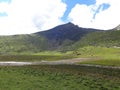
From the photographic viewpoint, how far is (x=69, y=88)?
45.2 metres

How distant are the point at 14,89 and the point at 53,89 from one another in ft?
19.2

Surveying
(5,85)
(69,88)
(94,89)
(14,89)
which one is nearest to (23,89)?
(14,89)

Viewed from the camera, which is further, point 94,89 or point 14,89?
point 94,89

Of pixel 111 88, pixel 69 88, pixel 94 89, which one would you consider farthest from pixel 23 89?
pixel 111 88

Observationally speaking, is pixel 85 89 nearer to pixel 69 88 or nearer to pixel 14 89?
pixel 69 88

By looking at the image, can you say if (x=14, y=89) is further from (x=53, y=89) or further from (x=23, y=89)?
(x=53, y=89)

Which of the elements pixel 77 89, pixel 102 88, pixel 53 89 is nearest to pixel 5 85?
pixel 53 89

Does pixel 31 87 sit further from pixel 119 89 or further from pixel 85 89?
pixel 119 89

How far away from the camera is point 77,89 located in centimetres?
4450

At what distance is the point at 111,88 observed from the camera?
46281 millimetres

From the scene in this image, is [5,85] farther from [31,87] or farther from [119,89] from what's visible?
[119,89]

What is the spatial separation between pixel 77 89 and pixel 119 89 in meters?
6.67

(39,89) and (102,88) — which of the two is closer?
(39,89)

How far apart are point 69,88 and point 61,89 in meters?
1.87
